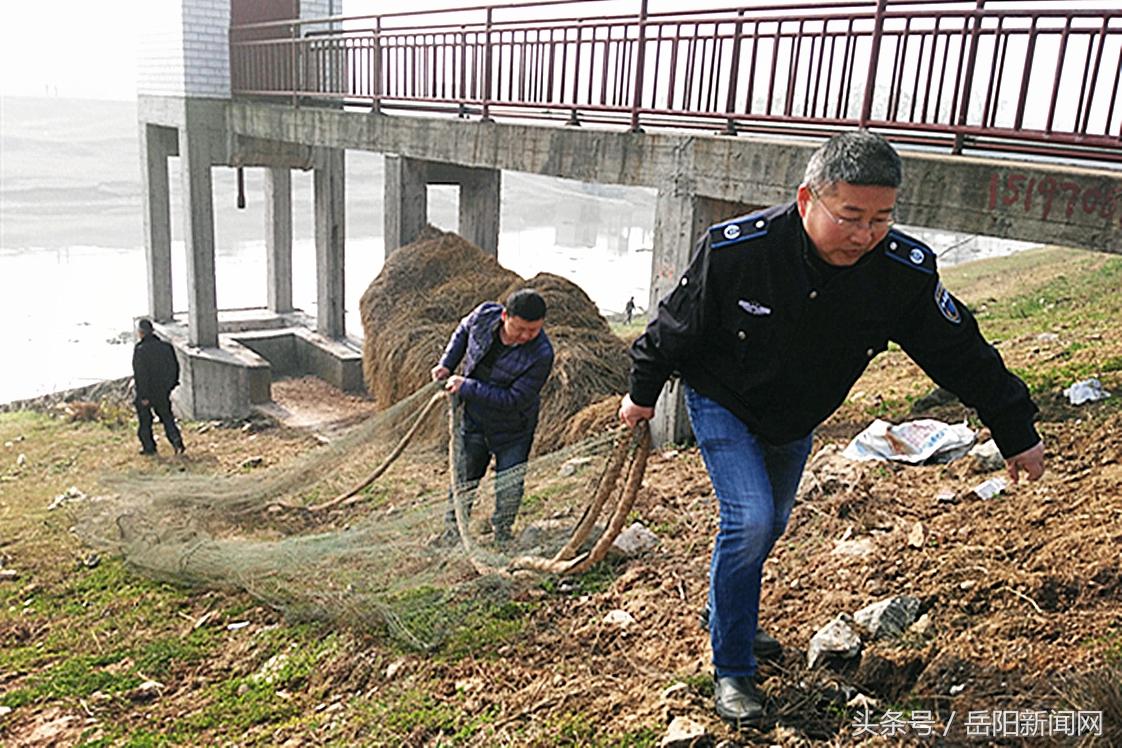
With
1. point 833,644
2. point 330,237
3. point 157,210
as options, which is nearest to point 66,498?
point 833,644

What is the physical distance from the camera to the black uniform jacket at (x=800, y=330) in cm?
249

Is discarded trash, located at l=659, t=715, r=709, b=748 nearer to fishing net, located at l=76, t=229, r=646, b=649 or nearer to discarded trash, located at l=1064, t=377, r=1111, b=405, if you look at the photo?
fishing net, located at l=76, t=229, r=646, b=649

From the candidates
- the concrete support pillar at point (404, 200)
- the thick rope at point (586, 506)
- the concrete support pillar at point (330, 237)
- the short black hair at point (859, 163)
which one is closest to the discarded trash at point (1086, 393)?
the thick rope at point (586, 506)

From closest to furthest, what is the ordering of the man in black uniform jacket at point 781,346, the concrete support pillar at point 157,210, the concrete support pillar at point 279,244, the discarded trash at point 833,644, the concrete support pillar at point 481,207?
the man in black uniform jacket at point 781,346 → the discarded trash at point 833,644 → the concrete support pillar at point 481,207 → the concrete support pillar at point 157,210 → the concrete support pillar at point 279,244

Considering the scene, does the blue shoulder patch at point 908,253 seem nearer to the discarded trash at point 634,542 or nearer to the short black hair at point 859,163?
the short black hair at point 859,163

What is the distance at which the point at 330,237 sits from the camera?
1388cm

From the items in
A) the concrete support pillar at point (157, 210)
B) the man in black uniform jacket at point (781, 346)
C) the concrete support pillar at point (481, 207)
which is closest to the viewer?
the man in black uniform jacket at point (781, 346)

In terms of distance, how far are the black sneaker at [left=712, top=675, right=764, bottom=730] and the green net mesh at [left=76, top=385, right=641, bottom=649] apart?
821mm

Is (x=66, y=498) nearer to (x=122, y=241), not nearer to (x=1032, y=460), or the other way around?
(x=1032, y=460)

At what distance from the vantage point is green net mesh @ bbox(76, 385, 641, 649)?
4.14 meters

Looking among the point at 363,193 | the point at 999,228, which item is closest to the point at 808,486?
the point at 999,228

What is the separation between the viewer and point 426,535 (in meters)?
4.74

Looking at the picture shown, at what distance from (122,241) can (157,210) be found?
85.7ft

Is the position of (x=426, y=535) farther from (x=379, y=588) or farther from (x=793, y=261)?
(x=793, y=261)
